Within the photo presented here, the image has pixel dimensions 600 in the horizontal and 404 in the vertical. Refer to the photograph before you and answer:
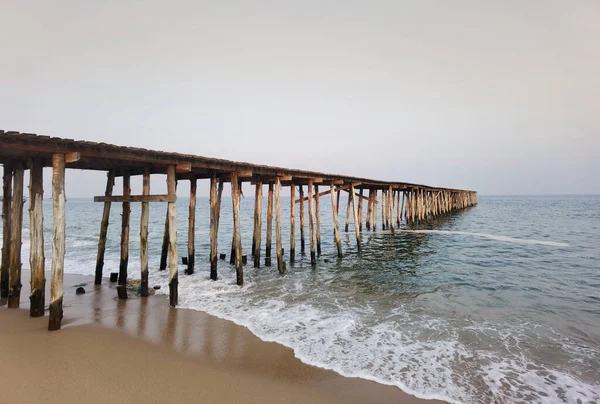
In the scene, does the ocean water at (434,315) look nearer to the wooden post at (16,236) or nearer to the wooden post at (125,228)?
the wooden post at (125,228)

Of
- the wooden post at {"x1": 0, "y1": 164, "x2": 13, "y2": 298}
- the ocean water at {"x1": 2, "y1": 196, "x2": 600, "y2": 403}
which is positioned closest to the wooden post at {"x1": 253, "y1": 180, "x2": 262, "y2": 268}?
the ocean water at {"x1": 2, "y1": 196, "x2": 600, "y2": 403}

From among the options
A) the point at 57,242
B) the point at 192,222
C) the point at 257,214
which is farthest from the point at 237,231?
the point at 57,242

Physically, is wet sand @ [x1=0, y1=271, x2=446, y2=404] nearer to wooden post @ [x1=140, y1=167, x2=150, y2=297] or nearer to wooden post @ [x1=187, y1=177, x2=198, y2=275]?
wooden post @ [x1=140, y1=167, x2=150, y2=297]

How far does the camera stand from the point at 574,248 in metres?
17.0

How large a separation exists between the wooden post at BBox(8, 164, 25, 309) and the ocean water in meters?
3.63

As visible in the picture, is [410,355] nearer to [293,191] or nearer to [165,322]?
[165,322]

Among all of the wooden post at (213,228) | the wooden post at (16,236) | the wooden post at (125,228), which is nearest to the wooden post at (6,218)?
the wooden post at (16,236)

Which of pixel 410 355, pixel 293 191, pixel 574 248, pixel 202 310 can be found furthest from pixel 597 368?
pixel 574 248

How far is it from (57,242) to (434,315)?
8.06 metres

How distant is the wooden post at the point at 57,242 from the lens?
5480 mm

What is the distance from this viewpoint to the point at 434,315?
7.17 meters

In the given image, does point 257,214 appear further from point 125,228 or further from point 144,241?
point 125,228

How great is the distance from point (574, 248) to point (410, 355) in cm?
1798

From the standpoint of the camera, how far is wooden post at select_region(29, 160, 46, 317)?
604cm
